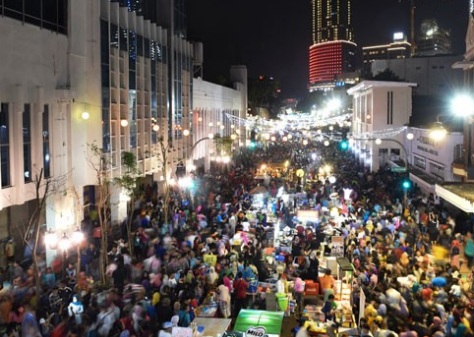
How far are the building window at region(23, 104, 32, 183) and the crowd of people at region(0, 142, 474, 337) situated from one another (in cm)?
297

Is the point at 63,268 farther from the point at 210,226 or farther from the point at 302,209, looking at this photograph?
the point at 302,209

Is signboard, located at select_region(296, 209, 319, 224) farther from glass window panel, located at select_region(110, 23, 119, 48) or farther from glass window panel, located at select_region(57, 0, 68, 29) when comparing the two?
glass window panel, located at select_region(57, 0, 68, 29)

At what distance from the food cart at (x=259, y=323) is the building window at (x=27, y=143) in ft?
30.2

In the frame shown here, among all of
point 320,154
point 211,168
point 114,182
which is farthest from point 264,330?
point 320,154

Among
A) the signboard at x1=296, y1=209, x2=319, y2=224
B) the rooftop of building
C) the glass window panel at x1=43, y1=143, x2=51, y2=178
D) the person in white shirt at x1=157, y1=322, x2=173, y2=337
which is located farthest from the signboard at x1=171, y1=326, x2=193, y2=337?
the rooftop of building

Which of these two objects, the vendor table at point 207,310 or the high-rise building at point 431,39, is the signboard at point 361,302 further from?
the high-rise building at point 431,39

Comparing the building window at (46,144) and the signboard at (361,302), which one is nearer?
the signboard at (361,302)

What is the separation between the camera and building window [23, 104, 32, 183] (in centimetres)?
1875

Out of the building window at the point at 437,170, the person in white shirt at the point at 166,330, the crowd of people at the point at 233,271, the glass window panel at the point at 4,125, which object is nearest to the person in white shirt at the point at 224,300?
the crowd of people at the point at 233,271

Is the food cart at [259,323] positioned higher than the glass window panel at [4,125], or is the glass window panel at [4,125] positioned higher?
the glass window panel at [4,125]

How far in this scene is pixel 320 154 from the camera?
2336 inches

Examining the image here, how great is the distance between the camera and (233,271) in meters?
18.2

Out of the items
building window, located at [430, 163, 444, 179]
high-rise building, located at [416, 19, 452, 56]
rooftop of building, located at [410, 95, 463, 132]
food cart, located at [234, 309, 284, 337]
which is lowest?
food cart, located at [234, 309, 284, 337]

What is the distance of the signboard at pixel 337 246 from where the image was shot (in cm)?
2045
